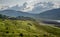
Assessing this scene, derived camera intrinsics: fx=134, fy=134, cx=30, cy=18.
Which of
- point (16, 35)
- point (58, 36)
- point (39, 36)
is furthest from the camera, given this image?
point (58, 36)

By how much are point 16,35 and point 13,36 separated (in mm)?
4731

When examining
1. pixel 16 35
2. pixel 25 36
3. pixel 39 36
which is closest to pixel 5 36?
pixel 16 35

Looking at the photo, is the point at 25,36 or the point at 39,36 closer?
the point at 25,36

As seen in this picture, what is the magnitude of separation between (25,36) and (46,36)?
963 inches

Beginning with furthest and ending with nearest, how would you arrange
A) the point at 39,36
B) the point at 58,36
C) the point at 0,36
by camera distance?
the point at 58,36 < the point at 39,36 < the point at 0,36

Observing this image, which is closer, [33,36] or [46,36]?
[33,36]

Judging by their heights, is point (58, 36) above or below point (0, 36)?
below

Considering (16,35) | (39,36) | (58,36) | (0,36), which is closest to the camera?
(0,36)

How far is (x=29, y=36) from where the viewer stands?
123938 mm

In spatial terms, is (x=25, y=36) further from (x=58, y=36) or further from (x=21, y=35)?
(x=58, y=36)

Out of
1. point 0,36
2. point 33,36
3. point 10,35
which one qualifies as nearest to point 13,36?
point 10,35

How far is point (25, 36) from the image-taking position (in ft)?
399

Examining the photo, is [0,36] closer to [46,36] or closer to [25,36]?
[25,36]

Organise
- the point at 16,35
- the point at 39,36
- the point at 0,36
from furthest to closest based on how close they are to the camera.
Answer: the point at 39,36
the point at 16,35
the point at 0,36
